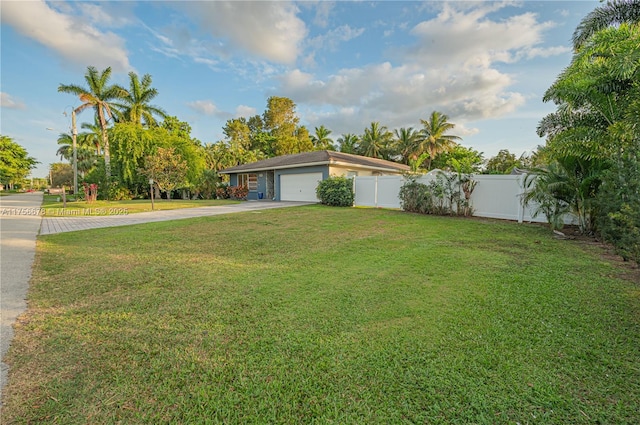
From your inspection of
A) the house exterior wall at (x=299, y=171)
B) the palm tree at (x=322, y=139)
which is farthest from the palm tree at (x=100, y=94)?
the palm tree at (x=322, y=139)

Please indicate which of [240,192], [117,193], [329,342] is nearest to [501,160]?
[240,192]

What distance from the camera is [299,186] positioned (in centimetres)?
1934

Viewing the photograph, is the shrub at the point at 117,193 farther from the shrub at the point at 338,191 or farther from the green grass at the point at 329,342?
the green grass at the point at 329,342

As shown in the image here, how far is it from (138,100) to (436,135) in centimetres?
3236

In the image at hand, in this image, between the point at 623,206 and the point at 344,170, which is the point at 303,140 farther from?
the point at 623,206

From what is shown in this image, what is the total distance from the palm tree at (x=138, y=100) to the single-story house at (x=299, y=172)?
10.3m

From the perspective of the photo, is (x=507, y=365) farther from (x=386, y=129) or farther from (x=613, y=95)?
Answer: (x=386, y=129)

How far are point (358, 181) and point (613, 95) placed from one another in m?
9.91

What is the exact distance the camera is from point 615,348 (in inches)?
91.1

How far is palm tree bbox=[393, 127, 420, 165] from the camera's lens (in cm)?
3444

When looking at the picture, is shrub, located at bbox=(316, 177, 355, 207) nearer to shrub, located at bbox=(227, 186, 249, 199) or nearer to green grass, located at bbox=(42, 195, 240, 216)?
green grass, located at bbox=(42, 195, 240, 216)

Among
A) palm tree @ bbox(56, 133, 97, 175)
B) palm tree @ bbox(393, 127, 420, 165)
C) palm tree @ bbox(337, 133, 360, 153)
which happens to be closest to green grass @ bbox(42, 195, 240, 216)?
palm tree @ bbox(337, 133, 360, 153)

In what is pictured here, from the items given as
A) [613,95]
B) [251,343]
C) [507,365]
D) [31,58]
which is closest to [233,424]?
[251,343]

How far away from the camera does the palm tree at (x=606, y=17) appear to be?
27.6 ft
